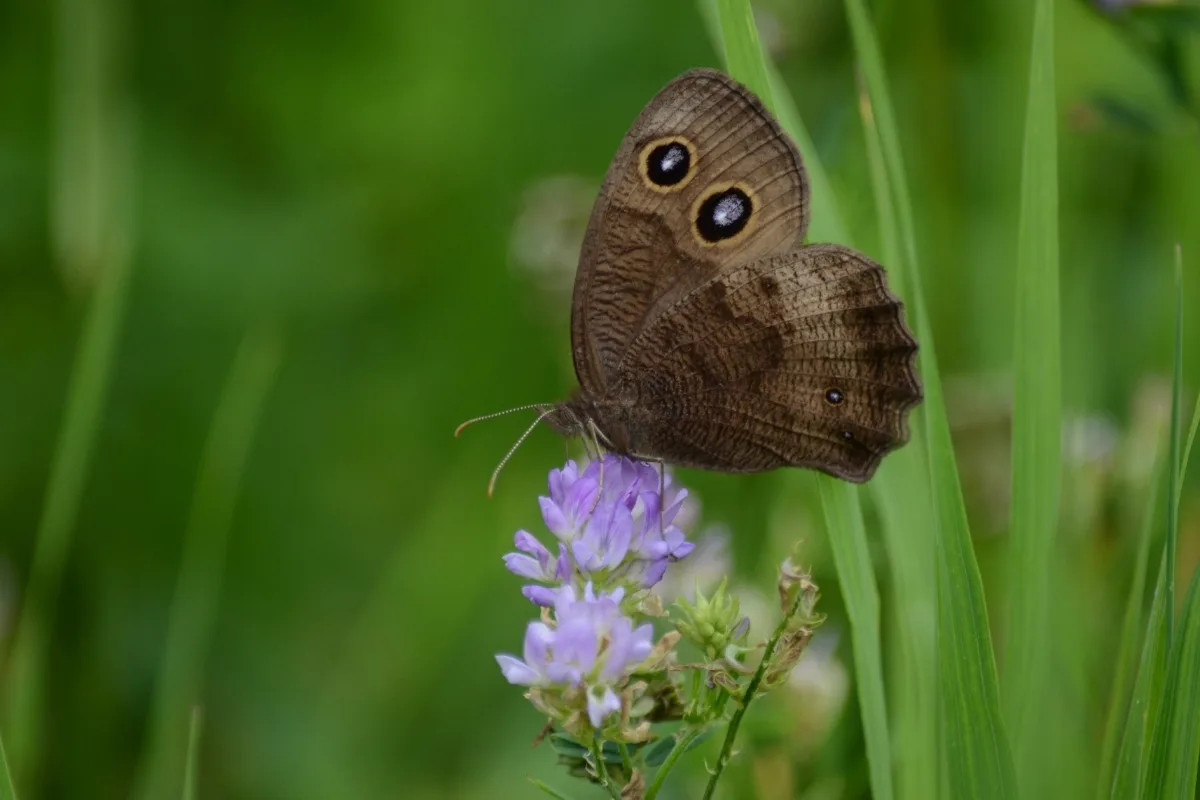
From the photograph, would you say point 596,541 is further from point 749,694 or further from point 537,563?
point 749,694

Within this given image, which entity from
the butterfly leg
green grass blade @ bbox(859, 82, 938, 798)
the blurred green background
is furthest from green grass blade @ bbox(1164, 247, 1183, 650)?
the blurred green background

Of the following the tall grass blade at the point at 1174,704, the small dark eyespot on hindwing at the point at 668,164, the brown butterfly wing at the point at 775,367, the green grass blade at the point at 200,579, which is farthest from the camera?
the green grass blade at the point at 200,579

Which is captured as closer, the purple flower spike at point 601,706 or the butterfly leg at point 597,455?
the purple flower spike at point 601,706

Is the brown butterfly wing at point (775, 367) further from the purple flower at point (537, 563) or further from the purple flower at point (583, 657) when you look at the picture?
the purple flower at point (583, 657)

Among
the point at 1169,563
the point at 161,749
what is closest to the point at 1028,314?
the point at 1169,563

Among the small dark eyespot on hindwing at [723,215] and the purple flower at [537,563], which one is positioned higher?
the small dark eyespot on hindwing at [723,215]

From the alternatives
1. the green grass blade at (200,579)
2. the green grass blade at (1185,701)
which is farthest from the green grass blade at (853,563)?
the green grass blade at (200,579)

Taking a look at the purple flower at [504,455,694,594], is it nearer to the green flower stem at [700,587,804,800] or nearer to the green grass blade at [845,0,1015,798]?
the green flower stem at [700,587,804,800]

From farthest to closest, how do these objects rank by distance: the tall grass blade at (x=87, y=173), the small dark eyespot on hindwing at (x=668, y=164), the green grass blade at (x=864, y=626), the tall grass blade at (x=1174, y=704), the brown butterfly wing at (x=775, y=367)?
1. the tall grass blade at (x=87, y=173)
2. the small dark eyespot on hindwing at (x=668, y=164)
3. the brown butterfly wing at (x=775, y=367)
4. the green grass blade at (x=864, y=626)
5. the tall grass blade at (x=1174, y=704)
